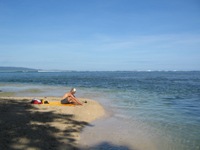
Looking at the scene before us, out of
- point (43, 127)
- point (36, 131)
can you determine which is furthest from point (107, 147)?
point (43, 127)

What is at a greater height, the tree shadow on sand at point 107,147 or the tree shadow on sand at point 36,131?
the tree shadow on sand at point 36,131

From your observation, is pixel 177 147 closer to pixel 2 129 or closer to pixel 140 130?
pixel 140 130

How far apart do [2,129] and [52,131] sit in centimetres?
177

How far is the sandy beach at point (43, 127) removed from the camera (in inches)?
302

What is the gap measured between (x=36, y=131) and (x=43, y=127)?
649 millimetres

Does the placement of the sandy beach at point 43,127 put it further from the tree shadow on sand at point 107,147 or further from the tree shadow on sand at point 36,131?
the tree shadow on sand at point 107,147

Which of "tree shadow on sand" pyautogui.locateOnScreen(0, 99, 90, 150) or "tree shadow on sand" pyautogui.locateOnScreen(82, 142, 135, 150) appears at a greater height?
"tree shadow on sand" pyautogui.locateOnScreen(0, 99, 90, 150)

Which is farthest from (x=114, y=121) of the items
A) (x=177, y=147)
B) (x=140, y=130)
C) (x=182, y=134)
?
(x=177, y=147)

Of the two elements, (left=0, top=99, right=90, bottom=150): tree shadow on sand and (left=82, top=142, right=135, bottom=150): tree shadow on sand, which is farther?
(left=82, top=142, right=135, bottom=150): tree shadow on sand

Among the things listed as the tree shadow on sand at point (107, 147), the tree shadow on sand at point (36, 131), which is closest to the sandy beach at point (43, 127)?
the tree shadow on sand at point (36, 131)

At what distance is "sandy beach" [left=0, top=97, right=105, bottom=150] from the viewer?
7666mm

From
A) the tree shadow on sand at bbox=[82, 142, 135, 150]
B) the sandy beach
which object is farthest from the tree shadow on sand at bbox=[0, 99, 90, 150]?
the tree shadow on sand at bbox=[82, 142, 135, 150]

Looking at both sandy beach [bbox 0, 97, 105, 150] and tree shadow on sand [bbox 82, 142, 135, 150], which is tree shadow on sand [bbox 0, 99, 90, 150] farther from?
tree shadow on sand [bbox 82, 142, 135, 150]

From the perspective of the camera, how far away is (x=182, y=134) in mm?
10109
